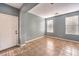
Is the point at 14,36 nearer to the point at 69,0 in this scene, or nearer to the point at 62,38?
the point at 62,38

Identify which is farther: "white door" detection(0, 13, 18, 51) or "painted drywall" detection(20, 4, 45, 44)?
"painted drywall" detection(20, 4, 45, 44)

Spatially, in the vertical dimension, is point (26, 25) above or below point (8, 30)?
above

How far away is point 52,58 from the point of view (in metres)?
1.40

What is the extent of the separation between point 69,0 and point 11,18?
1.90m

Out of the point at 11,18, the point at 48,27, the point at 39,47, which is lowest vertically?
the point at 39,47

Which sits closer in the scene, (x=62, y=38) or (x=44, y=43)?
(x=62, y=38)

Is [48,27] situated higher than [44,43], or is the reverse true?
[48,27]

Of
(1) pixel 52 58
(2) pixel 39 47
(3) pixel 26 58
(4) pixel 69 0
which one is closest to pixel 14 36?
(2) pixel 39 47

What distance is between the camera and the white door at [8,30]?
2179 millimetres

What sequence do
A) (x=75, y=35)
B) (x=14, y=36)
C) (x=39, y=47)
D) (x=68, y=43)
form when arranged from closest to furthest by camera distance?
(x=75, y=35), (x=68, y=43), (x=39, y=47), (x=14, y=36)

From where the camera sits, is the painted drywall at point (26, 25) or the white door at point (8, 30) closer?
the white door at point (8, 30)

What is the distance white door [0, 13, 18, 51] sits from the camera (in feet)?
7.15

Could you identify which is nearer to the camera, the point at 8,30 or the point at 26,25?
the point at 8,30

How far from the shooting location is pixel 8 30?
2.53 metres
